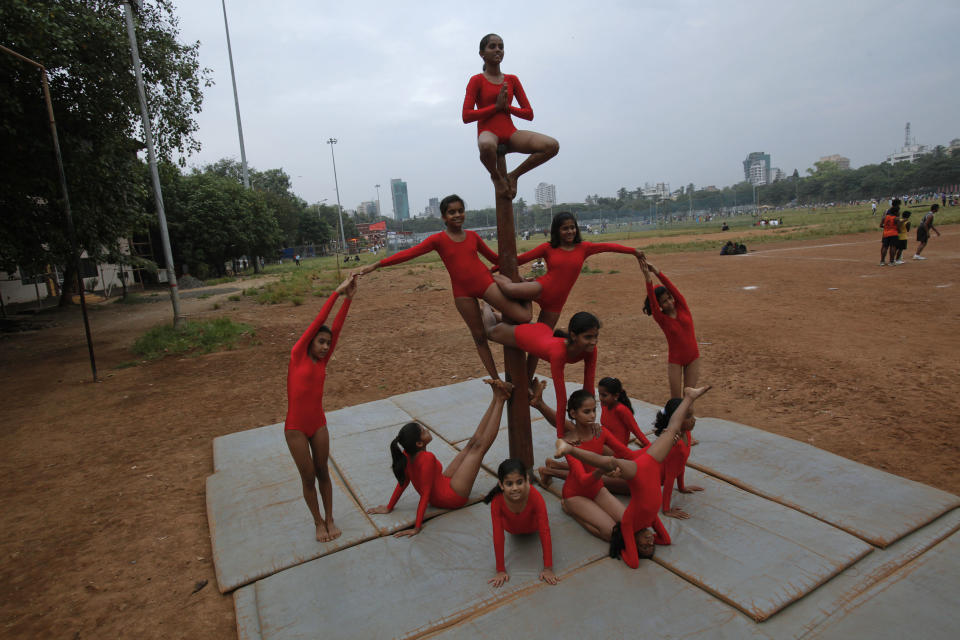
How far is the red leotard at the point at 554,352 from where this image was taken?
3518 millimetres

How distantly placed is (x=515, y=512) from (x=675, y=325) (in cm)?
231

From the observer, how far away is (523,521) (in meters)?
3.36

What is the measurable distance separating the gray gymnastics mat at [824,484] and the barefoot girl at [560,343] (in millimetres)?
1520

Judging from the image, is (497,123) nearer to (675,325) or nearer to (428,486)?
(675,325)

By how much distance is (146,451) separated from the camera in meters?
6.13

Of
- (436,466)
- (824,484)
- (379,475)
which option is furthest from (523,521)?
(824,484)

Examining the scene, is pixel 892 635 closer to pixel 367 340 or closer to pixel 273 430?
pixel 273 430

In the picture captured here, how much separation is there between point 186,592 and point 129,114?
12032 millimetres

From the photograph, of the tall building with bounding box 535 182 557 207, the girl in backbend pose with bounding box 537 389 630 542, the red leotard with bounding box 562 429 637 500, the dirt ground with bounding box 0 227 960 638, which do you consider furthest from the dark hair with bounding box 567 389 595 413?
the tall building with bounding box 535 182 557 207

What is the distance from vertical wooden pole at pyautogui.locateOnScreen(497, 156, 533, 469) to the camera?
13.5 ft

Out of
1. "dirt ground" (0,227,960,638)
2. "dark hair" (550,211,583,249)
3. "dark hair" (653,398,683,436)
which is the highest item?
"dark hair" (550,211,583,249)

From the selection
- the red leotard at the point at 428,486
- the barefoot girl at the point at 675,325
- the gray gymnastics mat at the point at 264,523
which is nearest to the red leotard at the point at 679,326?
the barefoot girl at the point at 675,325

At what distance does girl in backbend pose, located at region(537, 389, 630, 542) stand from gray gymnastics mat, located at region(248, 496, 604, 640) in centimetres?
12

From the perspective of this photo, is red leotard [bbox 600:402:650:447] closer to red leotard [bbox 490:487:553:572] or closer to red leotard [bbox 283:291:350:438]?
red leotard [bbox 490:487:553:572]
